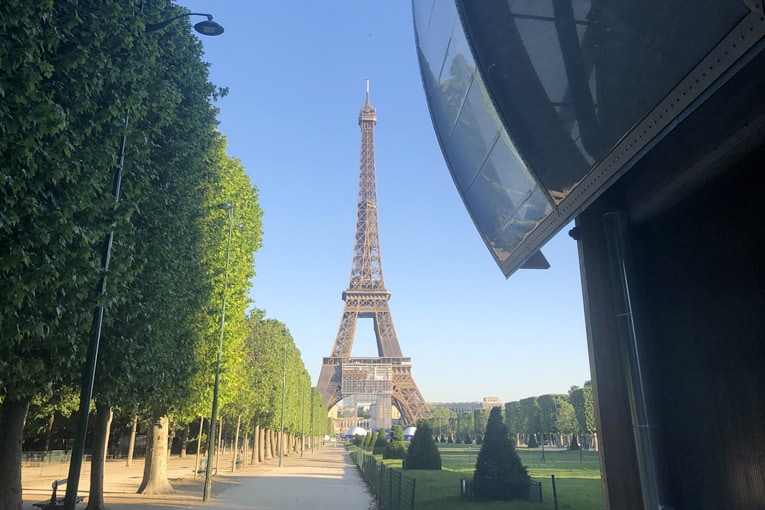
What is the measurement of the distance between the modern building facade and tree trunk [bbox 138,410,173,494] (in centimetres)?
1587

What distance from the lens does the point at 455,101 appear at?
7.16m

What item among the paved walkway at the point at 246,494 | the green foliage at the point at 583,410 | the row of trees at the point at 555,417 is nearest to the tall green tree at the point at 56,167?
the paved walkway at the point at 246,494

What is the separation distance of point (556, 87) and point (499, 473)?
13710 mm

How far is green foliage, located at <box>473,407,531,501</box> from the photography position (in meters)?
16.0

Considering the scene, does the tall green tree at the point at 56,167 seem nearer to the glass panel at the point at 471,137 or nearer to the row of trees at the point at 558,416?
the glass panel at the point at 471,137

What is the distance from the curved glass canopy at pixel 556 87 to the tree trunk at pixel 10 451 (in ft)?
29.1

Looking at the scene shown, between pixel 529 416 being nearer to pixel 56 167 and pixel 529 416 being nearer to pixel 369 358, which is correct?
pixel 369 358

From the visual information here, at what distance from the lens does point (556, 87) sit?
16.5 feet

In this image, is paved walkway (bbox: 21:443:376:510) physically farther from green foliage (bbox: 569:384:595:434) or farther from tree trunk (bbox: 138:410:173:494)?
green foliage (bbox: 569:384:595:434)

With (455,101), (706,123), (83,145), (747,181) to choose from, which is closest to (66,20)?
(83,145)

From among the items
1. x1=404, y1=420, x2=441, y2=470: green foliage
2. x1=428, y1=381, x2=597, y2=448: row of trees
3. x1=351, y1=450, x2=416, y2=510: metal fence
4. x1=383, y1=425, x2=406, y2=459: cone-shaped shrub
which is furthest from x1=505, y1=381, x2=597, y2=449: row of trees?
x1=351, y1=450, x2=416, y2=510: metal fence

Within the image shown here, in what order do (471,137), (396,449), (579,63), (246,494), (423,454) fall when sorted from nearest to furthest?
(579,63) < (471,137) < (246,494) < (423,454) < (396,449)

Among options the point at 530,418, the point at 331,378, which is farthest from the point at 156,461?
the point at 331,378

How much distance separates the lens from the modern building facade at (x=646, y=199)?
418 centimetres
